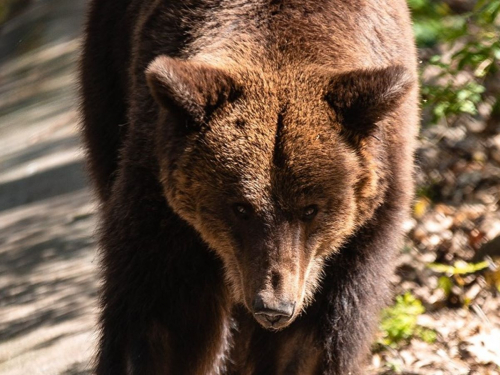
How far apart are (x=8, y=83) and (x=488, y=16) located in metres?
7.13

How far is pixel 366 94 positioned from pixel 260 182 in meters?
0.61

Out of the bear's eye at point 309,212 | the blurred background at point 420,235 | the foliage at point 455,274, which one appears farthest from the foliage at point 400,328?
the bear's eye at point 309,212

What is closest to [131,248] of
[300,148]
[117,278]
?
[117,278]

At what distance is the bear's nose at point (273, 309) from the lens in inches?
157

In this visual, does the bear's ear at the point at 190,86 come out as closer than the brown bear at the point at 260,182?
Yes

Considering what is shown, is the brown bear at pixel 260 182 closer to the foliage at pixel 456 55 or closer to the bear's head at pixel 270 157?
the bear's head at pixel 270 157

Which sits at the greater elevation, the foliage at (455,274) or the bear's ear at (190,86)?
the bear's ear at (190,86)

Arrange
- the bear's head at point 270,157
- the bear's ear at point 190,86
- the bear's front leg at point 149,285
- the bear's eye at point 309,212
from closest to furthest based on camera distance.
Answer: the bear's ear at point 190,86, the bear's head at point 270,157, the bear's eye at point 309,212, the bear's front leg at point 149,285

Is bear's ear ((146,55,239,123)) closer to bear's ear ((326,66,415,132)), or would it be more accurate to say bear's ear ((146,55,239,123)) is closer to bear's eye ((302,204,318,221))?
bear's ear ((326,66,415,132))

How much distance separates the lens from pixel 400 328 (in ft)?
20.4

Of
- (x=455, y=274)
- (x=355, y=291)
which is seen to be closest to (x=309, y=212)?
(x=355, y=291)

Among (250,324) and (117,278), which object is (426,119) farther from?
(117,278)

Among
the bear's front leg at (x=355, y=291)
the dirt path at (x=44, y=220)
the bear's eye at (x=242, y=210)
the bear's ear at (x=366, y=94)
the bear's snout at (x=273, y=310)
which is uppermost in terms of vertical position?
the bear's ear at (x=366, y=94)

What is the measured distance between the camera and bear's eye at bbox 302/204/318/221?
13.9 ft
